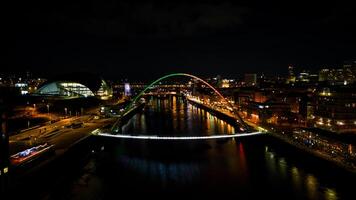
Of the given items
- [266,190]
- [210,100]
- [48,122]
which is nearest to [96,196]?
[266,190]

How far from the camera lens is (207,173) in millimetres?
15180

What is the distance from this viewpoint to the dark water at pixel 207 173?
12609 millimetres

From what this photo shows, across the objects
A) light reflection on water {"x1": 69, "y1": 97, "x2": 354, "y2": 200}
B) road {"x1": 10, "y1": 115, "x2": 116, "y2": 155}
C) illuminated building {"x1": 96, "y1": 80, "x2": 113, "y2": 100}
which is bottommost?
light reflection on water {"x1": 69, "y1": 97, "x2": 354, "y2": 200}

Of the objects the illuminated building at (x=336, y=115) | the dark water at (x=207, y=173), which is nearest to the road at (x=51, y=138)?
the dark water at (x=207, y=173)

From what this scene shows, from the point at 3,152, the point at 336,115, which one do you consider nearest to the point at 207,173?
the point at 3,152

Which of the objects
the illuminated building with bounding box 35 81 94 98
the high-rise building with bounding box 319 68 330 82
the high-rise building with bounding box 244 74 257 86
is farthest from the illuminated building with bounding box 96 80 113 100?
the high-rise building with bounding box 244 74 257 86

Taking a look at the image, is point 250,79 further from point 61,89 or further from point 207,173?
point 207,173

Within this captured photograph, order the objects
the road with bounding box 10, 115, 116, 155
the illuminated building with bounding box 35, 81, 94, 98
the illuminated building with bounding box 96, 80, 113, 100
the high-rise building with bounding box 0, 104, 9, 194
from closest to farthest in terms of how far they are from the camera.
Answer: the high-rise building with bounding box 0, 104, 9, 194
the road with bounding box 10, 115, 116, 155
the illuminated building with bounding box 35, 81, 94, 98
the illuminated building with bounding box 96, 80, 113, 100

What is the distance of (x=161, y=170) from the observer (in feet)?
51.3

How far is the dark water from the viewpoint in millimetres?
12609

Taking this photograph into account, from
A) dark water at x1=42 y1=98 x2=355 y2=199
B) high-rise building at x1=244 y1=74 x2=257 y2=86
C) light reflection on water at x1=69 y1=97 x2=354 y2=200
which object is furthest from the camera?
high-rise building at x1=244 y1=74 x2=257 y2=86

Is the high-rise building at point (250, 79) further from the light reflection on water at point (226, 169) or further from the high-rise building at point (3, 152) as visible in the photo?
the high-rise building at point (3, 152)

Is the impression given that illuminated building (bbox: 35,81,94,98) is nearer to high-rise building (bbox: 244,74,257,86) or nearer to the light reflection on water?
the light reflection on water

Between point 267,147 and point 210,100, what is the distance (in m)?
48.1
